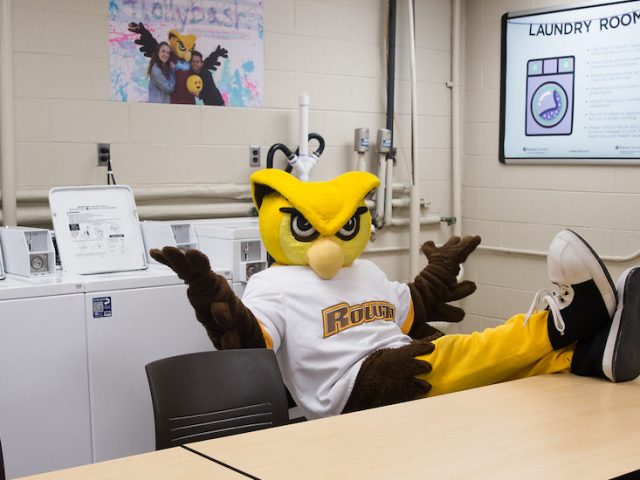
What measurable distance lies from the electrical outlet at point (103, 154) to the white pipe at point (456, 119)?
2221mm

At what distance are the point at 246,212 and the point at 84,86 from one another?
990 millimetres

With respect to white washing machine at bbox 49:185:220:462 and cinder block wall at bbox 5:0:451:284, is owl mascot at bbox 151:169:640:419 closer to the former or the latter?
white washing machine at bbox 49:185:220:462

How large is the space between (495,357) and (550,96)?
243 centimetres

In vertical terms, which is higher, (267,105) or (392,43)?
(392,43)

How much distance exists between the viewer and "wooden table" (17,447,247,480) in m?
1.69

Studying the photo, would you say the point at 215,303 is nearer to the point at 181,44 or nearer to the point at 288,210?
the point at 288,210

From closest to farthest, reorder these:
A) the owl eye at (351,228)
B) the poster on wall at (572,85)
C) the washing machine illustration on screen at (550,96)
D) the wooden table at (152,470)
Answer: the wooden table at (152,470), the owl eye at (351,228), the poster on wall at (572,85), the washing machine illustration on screen at (550,96)

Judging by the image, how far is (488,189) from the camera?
16.4 feet

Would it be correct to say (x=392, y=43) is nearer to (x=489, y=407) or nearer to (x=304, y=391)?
(x=304, y=391)

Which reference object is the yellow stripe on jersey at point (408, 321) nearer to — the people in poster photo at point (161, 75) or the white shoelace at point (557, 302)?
the white shoelace at point (557, 302)

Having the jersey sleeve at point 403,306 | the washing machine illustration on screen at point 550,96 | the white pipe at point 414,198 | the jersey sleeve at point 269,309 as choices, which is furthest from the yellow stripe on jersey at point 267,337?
the washing machine illustration on screen at point 550,96

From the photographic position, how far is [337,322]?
285 centimetres

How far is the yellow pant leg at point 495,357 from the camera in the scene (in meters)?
2.61

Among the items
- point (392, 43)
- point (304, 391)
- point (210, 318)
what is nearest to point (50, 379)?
point (210, 318)
